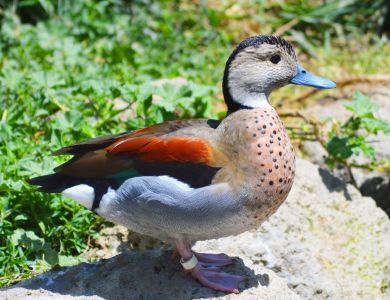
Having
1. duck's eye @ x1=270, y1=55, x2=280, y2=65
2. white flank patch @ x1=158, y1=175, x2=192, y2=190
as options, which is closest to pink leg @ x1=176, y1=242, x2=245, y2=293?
white flank patch @ x1=158, y1=175, x2=192, y2=190

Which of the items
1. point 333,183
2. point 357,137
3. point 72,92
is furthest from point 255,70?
point 72,92

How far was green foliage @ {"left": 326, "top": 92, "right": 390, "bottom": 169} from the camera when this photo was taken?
14.8 feet

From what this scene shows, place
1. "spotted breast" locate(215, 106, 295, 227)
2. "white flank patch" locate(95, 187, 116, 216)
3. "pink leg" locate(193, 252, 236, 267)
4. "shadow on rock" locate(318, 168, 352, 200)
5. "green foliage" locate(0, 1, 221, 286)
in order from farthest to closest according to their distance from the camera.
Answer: "shadow on rock" locate(318, 168, 352, 200)
"green foliage" locate(0, 1, 221, 286)
"pink leg" locate(193, 252, 236, 267)
"white flank patch" locate(95, 187, 116, 216)
"spotted breast" locate(215, 106, 295, 227)

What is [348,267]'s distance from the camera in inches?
159

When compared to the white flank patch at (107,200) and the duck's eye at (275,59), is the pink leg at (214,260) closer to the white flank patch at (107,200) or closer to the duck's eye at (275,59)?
the white flank patch at (107,200)

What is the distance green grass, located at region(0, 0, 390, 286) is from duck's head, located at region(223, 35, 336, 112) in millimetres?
1218

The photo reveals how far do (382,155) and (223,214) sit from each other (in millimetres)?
2347

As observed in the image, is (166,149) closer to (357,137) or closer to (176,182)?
(176,182)

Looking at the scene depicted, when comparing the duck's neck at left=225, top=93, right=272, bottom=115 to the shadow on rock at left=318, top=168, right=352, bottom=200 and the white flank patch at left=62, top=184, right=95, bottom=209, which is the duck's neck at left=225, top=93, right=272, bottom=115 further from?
the shadow on rock at left=318, top=168, right=352, bottom=200

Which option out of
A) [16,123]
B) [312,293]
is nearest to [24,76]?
[16,123]

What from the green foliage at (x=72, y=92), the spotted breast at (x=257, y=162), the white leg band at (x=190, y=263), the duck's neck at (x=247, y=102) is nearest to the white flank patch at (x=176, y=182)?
the spotted breast at (x=257, y=162)

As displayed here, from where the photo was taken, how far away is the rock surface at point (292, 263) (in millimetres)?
3316

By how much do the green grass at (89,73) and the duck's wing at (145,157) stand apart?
584 millimetres

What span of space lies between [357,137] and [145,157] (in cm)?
194
